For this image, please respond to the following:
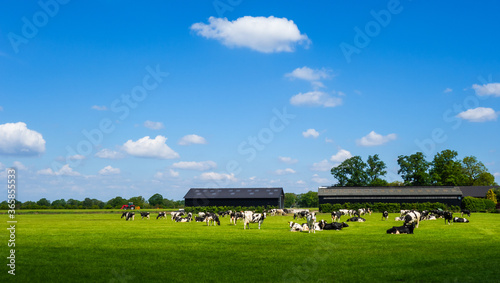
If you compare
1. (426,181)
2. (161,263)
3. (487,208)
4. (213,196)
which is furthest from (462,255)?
(426,181)

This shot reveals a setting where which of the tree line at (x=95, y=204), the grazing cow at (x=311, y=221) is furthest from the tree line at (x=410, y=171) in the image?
the grazing cow at (x=311, y=221)

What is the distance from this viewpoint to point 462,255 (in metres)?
14.3

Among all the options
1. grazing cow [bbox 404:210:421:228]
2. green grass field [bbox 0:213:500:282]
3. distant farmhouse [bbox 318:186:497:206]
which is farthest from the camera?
distant farmhouse [bbox 318:186:497:206]

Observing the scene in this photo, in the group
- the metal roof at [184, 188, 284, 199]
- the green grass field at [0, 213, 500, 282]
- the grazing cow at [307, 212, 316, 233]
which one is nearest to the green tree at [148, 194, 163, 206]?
the metal roof at [184, 188, 284, 199]

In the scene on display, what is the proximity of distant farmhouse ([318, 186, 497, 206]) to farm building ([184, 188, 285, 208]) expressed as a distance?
352 inches

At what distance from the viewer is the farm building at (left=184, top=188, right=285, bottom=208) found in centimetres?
7494

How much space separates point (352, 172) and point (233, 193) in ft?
125

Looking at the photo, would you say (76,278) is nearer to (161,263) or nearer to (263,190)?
(161,263)

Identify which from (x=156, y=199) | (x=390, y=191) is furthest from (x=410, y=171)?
(x=156, y=199)

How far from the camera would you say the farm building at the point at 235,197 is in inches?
2950

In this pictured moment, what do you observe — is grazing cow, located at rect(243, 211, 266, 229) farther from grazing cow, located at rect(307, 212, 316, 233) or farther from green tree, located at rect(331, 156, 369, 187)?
green tree, located at rect(331, 156, 369, 187)

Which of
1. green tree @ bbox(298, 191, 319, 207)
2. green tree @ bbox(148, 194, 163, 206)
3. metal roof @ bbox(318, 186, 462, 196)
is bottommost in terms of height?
green tree @ bbox(298, 191, 319, 207)

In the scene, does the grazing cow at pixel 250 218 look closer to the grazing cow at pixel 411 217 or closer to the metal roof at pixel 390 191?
the grazing cow at pixel 411 217

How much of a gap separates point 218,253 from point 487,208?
7494cm
